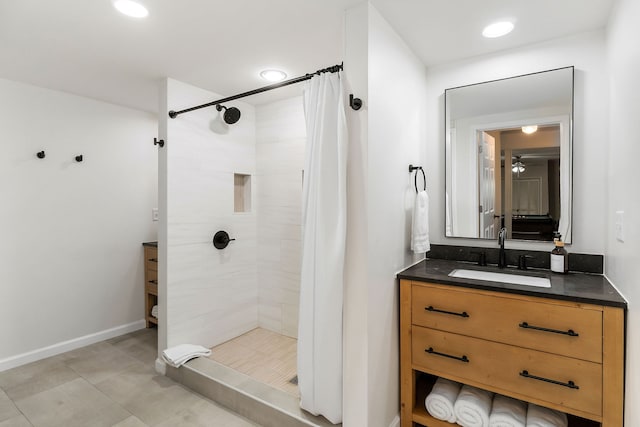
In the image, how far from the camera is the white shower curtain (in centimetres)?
165

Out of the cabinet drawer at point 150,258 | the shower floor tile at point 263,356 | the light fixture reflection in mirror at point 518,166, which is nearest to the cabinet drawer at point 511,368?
the shower floor tile at point 263,356

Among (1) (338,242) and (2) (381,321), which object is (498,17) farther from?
(2) (381,321)

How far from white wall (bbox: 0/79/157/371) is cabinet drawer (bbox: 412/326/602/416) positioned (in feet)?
9.75

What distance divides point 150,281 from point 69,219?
96cm

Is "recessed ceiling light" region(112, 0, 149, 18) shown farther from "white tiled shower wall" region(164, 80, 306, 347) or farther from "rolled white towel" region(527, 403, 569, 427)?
"rolled white towel" region(527, 403, 569, 427)

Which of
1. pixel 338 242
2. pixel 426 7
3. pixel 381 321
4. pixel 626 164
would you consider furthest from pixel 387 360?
pixel 426 7

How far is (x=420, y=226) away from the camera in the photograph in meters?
2.04

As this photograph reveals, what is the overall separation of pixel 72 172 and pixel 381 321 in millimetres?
3011

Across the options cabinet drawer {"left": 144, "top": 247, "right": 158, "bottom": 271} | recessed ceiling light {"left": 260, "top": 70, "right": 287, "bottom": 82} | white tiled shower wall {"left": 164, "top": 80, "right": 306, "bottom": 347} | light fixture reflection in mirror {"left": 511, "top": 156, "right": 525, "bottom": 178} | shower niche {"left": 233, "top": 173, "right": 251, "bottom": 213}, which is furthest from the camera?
cabinet drawer {"left": 144, "top": 247, "right": 158, "bottom": 271}

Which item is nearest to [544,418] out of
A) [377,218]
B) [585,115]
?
[377,218]

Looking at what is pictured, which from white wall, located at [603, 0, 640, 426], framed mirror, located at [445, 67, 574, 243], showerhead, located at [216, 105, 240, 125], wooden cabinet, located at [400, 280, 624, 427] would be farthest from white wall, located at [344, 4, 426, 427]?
showerhead, located at [216, 105, 240, 125]

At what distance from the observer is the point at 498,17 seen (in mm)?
1713

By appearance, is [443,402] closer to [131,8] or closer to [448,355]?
[448,355]

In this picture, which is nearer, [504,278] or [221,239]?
[504,278]
